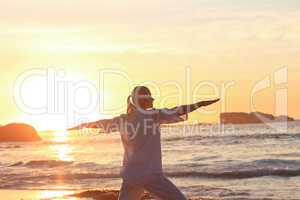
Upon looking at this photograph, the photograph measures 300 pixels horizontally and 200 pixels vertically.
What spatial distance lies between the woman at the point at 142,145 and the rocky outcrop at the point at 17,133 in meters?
99.3

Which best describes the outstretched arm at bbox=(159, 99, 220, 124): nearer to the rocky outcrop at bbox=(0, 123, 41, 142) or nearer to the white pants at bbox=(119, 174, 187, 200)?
the white pants at bbox=(119, 174, 187, 200)

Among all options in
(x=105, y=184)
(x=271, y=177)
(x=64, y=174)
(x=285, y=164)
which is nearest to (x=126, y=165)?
(x=105, y=184)

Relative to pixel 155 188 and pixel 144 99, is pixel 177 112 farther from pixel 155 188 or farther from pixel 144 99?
pixel 155 188

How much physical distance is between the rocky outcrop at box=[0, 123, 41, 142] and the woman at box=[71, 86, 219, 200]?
3908 inches

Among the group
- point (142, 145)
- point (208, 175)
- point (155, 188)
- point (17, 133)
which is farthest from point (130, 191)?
point (17, 133)

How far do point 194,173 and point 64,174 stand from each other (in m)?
5.16

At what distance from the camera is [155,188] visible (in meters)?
8.83

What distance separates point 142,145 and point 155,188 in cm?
59

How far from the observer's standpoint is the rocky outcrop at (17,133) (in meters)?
109

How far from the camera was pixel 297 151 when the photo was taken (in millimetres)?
35719

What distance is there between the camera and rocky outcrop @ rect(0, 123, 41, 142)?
109287 millimetres

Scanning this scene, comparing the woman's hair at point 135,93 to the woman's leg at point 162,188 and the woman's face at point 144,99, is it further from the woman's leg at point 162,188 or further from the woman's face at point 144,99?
the woman's leg at point 162,188

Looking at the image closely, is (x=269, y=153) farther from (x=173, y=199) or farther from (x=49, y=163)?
(x=173, y=199)

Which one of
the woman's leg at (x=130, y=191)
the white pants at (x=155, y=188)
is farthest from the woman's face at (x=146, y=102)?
the woman's leg at (x=130, y=191)
